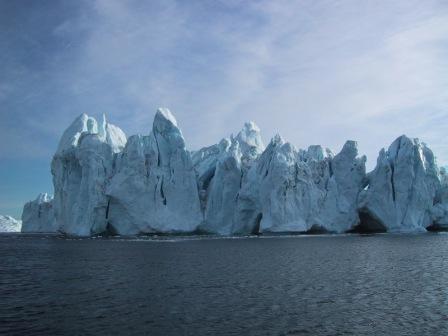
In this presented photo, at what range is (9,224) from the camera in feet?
565

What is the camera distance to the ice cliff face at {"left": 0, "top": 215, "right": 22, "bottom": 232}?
555 ft

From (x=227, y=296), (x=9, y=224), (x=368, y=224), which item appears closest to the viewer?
(x=227, y=296)

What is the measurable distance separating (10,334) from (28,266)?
1759 cm

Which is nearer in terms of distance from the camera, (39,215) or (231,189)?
(231,189)

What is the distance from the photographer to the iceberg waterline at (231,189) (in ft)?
192

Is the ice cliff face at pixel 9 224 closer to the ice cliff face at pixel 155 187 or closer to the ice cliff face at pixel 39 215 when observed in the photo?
the ice cliff face at pixel 39 215

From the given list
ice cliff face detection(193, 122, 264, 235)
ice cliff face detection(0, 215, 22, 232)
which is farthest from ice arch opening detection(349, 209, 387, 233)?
ice cliff face detection(0, 215, 22, 232)

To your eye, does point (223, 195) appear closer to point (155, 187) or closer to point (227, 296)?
point (155, 187)

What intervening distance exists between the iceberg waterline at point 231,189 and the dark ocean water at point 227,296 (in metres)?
27.4

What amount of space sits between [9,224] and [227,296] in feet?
580

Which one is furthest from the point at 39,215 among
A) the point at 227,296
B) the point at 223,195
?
the point at 227,296

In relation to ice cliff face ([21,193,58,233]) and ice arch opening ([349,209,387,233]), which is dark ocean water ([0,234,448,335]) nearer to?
ice arch opening ([349,209,387,233])

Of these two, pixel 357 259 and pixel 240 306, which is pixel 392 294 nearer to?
pixel 240 306

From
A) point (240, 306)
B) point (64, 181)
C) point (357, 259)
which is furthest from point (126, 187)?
point (240, 306)
